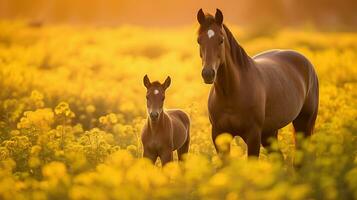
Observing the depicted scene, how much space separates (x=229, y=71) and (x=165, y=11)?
246ft

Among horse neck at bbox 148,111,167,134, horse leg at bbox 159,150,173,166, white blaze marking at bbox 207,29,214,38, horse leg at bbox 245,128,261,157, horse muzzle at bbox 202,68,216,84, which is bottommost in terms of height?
horse leg at bbox 159,150,173,166

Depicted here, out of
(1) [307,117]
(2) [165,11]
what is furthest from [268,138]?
(2) [165,11]

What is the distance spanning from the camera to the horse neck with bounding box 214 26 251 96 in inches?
336

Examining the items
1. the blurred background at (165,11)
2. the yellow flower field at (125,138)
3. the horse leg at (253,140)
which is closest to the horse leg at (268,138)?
the yellow flower field at (125,138)

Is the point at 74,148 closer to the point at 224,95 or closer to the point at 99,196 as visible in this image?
the point at 224,95

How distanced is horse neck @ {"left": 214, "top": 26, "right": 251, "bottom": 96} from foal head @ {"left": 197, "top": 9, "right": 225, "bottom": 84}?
0.24 m

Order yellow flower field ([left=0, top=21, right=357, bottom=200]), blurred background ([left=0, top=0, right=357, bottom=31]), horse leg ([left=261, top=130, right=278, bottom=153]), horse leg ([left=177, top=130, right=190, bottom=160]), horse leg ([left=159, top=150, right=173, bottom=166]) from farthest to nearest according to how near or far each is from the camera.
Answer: blurred background ([left=0, top=0, right=357, bottom=31]), horse leg ([left=177, top=130, right=190, bottom=160]), horse leg ([left=261, top=130, right=278, bottom=153]), horse leg ([left=159, top=150, right=173, bottom=166]), yellow flower field ([left=0, top=21, right=357, bottom=200])

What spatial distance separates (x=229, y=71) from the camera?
8.59m

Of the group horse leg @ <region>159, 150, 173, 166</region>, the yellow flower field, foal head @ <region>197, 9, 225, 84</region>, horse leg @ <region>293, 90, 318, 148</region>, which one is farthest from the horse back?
horse leg @ <region>159, 150, 173, 166</region>

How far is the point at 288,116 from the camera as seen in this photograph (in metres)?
9.62

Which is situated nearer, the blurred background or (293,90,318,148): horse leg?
(293,90,318,148): horse leg

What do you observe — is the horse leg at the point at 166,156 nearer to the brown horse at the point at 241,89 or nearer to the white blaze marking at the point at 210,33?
the brown horse at the point at 241,89

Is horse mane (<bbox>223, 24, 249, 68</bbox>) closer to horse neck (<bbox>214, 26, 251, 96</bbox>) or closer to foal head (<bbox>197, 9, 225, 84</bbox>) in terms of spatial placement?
horse neck (<bbox>214, 26, 251, 96</bbox>)

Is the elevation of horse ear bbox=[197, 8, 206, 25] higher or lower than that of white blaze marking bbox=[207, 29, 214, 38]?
higher
